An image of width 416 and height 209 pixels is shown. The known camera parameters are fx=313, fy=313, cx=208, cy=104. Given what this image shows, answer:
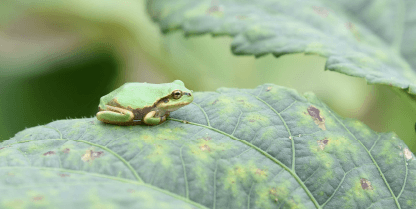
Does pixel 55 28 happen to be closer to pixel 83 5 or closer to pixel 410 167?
pixel 83 5

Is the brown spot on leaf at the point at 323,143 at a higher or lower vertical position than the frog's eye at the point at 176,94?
lower

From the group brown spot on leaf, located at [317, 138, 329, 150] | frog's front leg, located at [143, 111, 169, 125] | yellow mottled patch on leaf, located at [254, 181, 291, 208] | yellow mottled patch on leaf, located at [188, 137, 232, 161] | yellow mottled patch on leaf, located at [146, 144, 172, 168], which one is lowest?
yellow mottled patch on leaf, located at [254, 181, 291, 208]

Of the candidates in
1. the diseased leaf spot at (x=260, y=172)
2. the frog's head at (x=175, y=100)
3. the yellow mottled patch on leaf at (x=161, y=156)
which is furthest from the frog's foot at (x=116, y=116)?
the diseased leaf spot at (x=260, y=172)

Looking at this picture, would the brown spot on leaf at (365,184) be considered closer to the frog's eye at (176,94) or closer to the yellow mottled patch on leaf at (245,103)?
the yellow mottled patch on leaf at (245,103)

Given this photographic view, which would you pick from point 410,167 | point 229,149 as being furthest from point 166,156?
point 410,167

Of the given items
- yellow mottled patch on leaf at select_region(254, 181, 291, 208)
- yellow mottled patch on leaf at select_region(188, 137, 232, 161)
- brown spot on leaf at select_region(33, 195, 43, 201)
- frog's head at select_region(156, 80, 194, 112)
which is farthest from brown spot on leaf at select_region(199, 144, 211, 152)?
brown spot on leaf at select_region(33, 195, 43, 201)

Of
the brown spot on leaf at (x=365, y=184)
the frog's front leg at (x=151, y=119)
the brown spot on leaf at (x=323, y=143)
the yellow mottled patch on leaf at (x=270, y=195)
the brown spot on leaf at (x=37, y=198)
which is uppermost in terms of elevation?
the brown spot on leaf at (x=37, y=198)

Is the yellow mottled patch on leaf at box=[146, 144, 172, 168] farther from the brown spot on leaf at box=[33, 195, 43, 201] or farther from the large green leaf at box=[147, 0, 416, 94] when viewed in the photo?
the large green leaf at box=[147, 0, 416, 94]

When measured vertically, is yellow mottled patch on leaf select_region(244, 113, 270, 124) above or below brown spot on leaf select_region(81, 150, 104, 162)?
above
